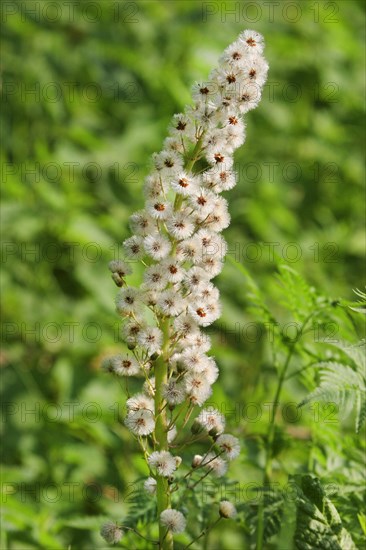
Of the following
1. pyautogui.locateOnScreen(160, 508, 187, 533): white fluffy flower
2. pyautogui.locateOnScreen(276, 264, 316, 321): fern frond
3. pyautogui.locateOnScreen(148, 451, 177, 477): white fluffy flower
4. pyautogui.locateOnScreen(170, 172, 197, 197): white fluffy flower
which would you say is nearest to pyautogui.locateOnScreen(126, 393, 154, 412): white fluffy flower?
pyautogui.locateOnScreen(148, 451, 177, 477): white fluffy flower

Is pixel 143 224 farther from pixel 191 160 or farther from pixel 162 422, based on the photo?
pixel 162 422

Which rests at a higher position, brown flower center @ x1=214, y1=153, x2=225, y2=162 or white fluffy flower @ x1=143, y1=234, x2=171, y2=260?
brown flower center @ x1=214, y1=153, x2=225, y2=162

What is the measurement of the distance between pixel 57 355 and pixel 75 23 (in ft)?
7.28

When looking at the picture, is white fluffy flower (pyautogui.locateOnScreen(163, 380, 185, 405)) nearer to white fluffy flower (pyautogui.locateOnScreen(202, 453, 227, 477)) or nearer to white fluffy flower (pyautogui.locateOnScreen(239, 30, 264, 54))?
white fluffy flower (pyautogui.locateOnScreen(202, 453, 227, 477))

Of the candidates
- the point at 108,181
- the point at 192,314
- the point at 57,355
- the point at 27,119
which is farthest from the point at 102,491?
the point at 192,314

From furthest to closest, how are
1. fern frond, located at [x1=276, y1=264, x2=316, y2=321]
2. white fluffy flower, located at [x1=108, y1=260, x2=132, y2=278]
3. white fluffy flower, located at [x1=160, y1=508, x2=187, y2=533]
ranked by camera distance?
fern frond, located at [x1=276, y1=264, x2=316, y2=321]
white fluffy flower, located at [x1=108, y1=260, x2=132, y2=278]
white fluffy flower, located at [x1=160, y1=508, x2=187, y2=533]

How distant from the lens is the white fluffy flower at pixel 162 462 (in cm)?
172

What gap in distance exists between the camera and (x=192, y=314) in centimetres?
173

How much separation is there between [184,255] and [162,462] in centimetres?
42

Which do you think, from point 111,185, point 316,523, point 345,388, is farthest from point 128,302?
point 111,185

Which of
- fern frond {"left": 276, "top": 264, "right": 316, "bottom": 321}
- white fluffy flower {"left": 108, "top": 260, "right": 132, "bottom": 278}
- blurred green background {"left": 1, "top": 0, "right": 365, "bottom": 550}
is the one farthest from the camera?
blurred green background {"left": 1, "top": 0, "right": 365, "bottom": 550}

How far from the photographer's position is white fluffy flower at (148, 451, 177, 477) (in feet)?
5.64

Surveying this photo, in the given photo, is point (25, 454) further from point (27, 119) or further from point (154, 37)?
point (154, 37)

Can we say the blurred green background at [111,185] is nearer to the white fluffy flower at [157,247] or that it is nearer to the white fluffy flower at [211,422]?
the white fluffy flower at [211,422]
